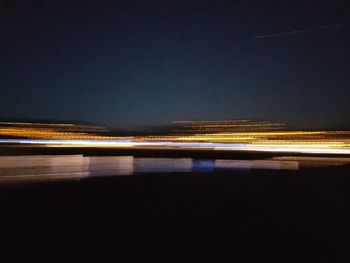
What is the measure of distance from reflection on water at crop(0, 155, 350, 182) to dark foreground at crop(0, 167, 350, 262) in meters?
2.71

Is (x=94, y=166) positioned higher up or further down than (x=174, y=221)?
higher up

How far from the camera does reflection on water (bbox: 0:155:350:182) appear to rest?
10.8m

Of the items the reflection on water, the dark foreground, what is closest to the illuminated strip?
the reflection on water

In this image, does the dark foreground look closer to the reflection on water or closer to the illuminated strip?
the reflection on water

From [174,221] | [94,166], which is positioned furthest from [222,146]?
[174,221]

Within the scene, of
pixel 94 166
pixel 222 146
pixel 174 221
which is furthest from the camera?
pixel 222 146

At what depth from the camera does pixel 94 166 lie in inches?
522

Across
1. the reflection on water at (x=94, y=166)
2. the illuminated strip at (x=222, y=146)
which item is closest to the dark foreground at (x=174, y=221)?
the reflection on water at (x=94, y=166)

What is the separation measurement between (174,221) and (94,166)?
779cm

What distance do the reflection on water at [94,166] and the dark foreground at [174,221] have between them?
271 cm

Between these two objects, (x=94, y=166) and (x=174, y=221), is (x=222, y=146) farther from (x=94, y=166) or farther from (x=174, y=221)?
(x=174, y=221)

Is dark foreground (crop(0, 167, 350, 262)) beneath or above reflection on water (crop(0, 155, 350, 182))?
beneath

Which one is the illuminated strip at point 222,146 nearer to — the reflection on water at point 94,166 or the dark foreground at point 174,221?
the reflection on water at point 94,166

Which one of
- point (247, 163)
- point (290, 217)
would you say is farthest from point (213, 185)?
point (247, 163)
